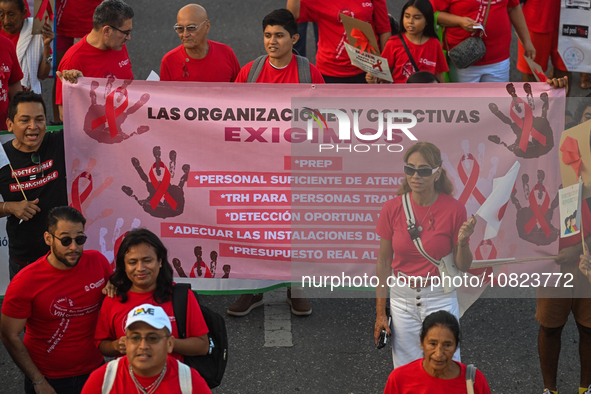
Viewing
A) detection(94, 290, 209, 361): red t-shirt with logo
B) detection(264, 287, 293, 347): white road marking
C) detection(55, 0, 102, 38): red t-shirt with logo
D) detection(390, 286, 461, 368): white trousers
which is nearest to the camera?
detection(94, 290, 209, 361): red t-shirt with logo

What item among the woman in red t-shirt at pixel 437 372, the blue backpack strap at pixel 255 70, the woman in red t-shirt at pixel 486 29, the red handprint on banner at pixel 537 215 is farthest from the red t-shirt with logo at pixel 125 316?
the woman in red t-shirt at pixel 486 29

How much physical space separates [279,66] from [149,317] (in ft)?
10.3

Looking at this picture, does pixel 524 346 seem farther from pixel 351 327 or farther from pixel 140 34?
pixel 140 34

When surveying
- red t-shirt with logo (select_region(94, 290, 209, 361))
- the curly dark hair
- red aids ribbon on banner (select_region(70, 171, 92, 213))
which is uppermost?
red aids ribbon on banner (select_region(70, 171, 92, 213))

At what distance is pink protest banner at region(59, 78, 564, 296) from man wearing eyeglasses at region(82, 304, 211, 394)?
6.21 feet

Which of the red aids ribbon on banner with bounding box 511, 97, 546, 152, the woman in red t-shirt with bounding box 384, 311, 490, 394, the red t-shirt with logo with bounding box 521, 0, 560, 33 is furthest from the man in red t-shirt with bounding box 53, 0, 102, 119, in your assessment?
the woman in red t-shirt with bounding box 384, 311, 490, 394

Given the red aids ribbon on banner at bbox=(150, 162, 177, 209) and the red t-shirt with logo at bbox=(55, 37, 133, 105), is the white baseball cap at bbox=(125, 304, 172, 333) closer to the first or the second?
the red aids ribbon on banner at bbox=(150, 162, 177, 209)

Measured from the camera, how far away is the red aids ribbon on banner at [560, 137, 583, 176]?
4.62 m

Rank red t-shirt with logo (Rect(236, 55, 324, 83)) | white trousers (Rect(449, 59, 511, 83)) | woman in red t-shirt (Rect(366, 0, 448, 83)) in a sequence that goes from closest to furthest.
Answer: red t-shirt with logo (Rect(236, 55, 324, 83)) → woman in red t-shirt (Rect(366, 0, 448, 83)) → white trousers (Rect(449, 59, 511, 83))

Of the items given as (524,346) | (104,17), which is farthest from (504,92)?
(104,17)

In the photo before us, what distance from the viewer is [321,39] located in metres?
7.30

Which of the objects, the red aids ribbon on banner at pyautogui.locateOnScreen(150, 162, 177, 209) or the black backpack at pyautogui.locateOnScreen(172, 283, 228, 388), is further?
the red aids ribbon on banner at pyautogui.locateOnScreen(150, 162, 177, 209)

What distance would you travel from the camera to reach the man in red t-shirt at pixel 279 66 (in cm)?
584

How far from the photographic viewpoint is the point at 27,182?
4809 mm
